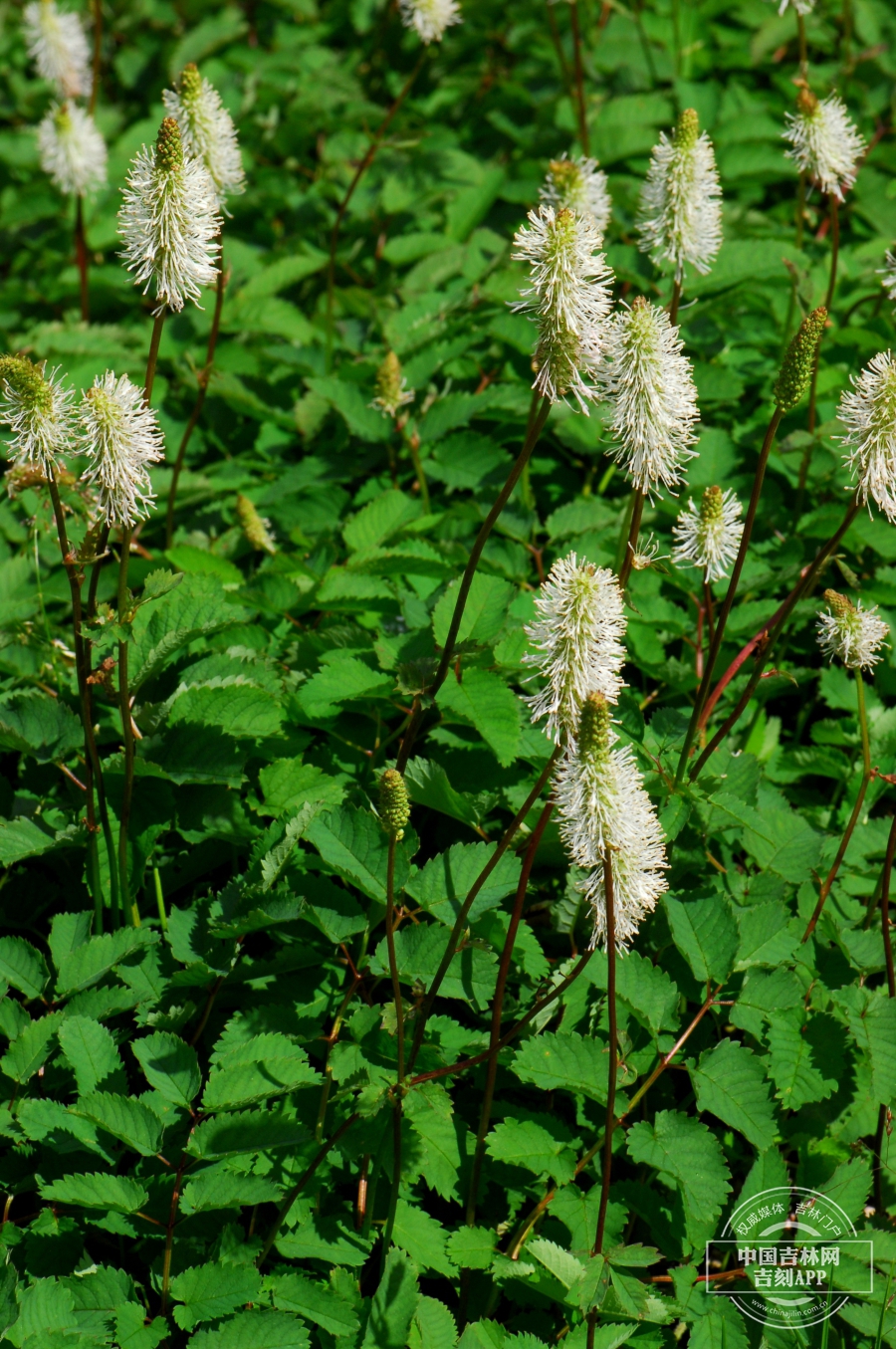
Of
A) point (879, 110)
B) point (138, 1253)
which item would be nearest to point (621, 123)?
point (879, 110)

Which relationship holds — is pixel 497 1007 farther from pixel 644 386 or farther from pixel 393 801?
pixel 644 386

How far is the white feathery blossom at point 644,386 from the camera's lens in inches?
86.0

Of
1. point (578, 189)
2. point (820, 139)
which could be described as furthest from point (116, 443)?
point (820, 139)

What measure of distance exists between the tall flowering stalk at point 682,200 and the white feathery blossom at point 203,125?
3.78 ft

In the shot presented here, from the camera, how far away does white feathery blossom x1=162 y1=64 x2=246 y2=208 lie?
305cm

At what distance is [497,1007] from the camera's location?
7.43 ft

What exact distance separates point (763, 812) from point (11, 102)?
233 inches

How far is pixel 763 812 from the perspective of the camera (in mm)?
2873

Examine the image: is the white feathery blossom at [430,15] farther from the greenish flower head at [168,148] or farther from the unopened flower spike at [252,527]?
the greenish flower head at [168,148]

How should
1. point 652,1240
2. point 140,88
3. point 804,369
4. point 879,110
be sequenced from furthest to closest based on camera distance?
point 140,88
point 879,110
point 652,1240
point 804,369

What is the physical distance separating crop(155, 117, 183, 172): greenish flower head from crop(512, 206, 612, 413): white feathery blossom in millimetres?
707

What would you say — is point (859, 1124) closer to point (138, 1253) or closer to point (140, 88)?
point (138, 1253)

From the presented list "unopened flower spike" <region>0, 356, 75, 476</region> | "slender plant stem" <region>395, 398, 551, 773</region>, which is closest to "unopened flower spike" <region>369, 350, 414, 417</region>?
"slender plant stem" <region>395, 398, 551, 773</region>

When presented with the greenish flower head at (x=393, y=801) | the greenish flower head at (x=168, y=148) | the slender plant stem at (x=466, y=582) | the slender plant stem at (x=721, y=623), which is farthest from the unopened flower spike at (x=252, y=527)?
the greenish flower head at (x=393, y=801)
